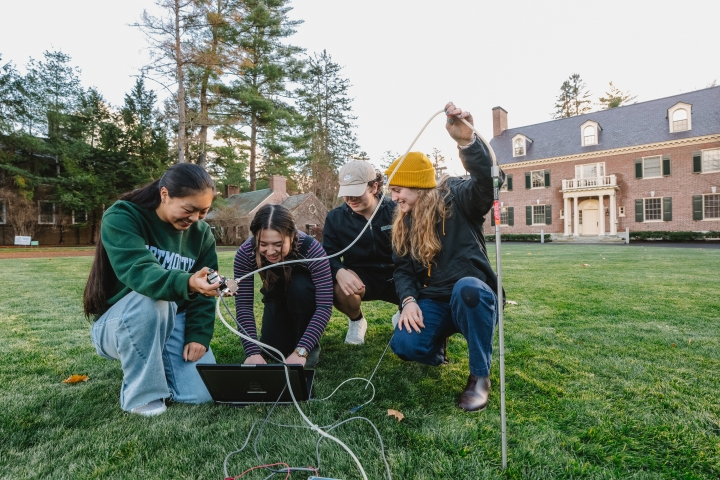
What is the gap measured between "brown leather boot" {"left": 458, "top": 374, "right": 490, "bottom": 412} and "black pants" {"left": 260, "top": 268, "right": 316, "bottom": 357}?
3.58 feet

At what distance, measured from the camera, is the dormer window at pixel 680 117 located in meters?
22.1

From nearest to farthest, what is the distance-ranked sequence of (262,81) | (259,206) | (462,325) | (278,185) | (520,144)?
(462,325) → (262,81) → (278,185) → (259,206) → (520,144)

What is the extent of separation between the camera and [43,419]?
1768 mm

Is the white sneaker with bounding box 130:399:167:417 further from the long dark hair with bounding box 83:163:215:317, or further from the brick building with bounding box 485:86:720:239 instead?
the brick building with bounding box 485:86:720:239

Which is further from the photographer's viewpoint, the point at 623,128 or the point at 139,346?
the point at 623,128

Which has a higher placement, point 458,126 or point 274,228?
point 458,126

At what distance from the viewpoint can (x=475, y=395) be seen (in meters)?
1.87

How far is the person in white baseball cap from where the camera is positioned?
2.91 m

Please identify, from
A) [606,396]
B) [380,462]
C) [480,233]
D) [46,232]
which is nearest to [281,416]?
[380,462]

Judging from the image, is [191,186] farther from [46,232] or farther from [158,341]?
[46,232]

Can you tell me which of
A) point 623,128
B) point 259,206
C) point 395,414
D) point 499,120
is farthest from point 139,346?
point 499,120

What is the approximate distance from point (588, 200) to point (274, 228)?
27.5m

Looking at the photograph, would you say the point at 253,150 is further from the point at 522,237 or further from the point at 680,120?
the point at 680,120

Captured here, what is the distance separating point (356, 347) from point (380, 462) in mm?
1515
